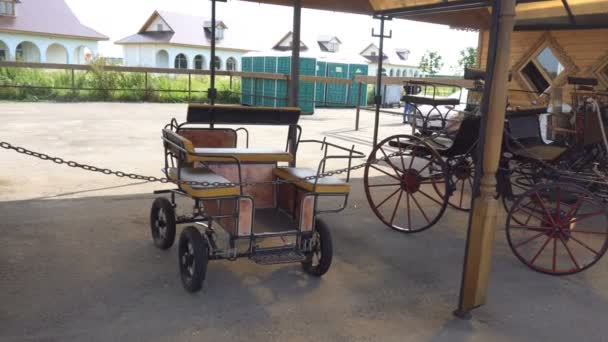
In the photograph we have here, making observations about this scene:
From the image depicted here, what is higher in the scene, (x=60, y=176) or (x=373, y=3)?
(x=373, y=3)

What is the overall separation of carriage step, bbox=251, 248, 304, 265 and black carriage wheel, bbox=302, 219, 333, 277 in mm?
219

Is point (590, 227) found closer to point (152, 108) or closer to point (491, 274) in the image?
point (491, 274)

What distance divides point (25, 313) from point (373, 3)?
6.06m

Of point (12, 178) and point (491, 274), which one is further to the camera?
point (12, 178)

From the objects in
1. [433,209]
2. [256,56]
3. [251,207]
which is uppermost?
[256,56]

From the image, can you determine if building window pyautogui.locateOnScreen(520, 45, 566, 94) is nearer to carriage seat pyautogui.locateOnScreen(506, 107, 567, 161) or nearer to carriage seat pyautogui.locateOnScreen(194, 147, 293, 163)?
carriage seat pyautogui.locateOnScreen(506, 107, 567, 161)

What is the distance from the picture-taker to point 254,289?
3947 millimetres

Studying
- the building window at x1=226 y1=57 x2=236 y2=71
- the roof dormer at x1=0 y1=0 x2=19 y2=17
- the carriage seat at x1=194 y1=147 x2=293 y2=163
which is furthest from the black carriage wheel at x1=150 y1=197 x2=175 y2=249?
the building window at x1=226 y1=57 x2=236 y2=71

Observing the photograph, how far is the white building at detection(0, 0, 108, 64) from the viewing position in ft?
126

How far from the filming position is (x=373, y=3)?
7.74 m

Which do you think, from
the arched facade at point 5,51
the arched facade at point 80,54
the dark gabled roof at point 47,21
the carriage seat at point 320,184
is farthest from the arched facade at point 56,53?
the carriage seat at point 320,184

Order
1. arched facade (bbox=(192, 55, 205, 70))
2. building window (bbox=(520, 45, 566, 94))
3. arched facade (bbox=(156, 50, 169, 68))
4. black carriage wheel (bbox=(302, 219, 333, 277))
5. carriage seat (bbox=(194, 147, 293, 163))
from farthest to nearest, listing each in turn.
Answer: arched facade (bbox=(192, 55, 205, 70)), arched facade (bbox=(156, 50, 169, 68)), building window (bbox=(520, 45, 566, 94)), carriage seat (bbox=(194, 147, 293, 163)), black carriage wheel (bbox=(302, 219, 333, 277))

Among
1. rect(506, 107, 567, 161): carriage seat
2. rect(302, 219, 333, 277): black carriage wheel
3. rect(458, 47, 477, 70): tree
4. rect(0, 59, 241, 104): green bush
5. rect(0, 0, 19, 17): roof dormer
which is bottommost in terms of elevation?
rect(302, 219, 333, 277): black carriage wheel

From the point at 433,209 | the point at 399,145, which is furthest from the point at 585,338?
the point at 433,209
